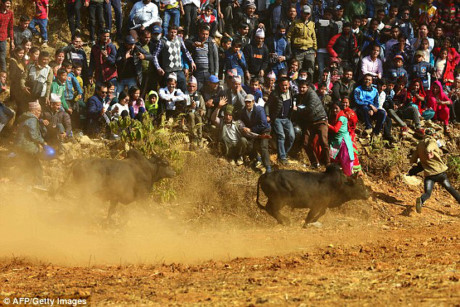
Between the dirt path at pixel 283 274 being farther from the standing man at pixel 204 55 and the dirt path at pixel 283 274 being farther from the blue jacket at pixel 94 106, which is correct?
the standing man at pixel 204 55

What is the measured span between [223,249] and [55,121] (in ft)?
16.3

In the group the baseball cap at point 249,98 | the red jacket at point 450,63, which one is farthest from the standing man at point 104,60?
the red jacket at point 450,63

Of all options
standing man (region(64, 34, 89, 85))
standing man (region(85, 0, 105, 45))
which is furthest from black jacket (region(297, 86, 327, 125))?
standing man (region(85, 0, 105, 45))

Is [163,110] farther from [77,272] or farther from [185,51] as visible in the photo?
[77,272]

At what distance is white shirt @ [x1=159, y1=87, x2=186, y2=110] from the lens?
53.2ft

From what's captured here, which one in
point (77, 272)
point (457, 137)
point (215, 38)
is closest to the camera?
point (77, 272)

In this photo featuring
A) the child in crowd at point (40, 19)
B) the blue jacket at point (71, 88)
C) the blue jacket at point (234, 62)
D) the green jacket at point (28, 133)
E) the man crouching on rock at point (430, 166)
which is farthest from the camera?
the blue jacket at point (234, 62)

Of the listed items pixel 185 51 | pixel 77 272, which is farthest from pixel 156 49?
pixel 77 272

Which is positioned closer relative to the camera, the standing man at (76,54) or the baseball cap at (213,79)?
the standing man at (76,54)

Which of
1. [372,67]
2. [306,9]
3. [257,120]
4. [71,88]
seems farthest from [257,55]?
[71,88]

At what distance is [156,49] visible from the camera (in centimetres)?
1670

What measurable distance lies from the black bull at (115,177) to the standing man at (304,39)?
274 inches

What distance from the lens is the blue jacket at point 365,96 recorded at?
1834 cm

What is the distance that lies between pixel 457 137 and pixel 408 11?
4086 millimetres
